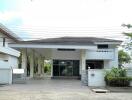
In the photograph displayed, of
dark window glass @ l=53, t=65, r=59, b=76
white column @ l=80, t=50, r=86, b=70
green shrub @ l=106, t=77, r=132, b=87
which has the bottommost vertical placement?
green shrub @ l=106, t=77, r=132, b=87

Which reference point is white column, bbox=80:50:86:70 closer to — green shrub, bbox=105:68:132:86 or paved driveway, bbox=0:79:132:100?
green shrub, bbox=105:68:132:86

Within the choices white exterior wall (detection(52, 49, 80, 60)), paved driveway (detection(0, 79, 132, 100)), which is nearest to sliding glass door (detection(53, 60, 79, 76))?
white exterior wall (detection(52, 49, 80, 60))

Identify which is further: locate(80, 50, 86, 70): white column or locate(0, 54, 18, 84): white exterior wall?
locate(80, 50, 86, 70): white column

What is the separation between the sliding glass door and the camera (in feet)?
167

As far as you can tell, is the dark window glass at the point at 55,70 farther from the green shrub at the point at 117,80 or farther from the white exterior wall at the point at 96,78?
the green shrub at the point at 117,80

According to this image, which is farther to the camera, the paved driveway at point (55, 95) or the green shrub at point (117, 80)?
the green shrub at point (117, 80)

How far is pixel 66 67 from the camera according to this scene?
5097 centimetres

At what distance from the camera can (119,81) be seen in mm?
32156

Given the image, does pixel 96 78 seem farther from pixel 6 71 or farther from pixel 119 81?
pixel 6 71

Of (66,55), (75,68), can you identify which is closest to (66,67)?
(75,68)

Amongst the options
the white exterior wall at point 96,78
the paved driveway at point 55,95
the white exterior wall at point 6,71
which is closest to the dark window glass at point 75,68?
the white exterior wall at point 6,71

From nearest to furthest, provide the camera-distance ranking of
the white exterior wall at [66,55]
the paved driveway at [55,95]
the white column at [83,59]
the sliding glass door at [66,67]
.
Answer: the paved driveway at [55,95] → the white column at [83,59] → the white exterior wall at [66,55] → the sliding glass door at [66,67]

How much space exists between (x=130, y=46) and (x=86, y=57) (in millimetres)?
16795

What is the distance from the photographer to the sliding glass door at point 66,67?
167 feet
